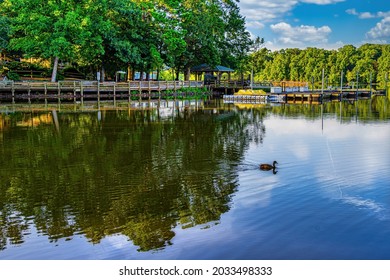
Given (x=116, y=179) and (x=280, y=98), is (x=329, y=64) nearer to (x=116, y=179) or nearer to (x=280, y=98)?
(x=280, y=98)

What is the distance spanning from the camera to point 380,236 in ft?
28.1

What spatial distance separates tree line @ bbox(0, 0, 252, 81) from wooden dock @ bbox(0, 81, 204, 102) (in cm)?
222

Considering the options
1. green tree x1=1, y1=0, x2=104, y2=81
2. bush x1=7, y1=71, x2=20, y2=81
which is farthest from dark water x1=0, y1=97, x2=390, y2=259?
bush x1=7, y1=71, x2=20, y2=81

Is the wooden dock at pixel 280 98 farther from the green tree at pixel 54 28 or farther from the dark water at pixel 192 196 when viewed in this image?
the dark water at pixel 192 196

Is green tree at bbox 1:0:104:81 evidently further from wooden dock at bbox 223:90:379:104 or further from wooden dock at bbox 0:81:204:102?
wooden dock at bbox 223:90:379:104

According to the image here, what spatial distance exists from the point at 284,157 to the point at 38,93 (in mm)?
34684

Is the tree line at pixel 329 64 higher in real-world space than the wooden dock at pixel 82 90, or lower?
higher

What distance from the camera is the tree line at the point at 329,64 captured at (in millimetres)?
100875

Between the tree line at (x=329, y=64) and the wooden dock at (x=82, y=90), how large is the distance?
4444 cm

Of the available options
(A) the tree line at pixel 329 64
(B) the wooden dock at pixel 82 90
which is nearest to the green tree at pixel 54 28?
(B) the wooden dock at pixel 82 90

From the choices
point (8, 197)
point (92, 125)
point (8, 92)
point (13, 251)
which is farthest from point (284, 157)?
point (8, 92)

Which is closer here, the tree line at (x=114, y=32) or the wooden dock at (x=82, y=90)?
the tree line at (x=114, y=32)

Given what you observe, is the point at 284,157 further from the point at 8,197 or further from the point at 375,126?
the point at 375,126

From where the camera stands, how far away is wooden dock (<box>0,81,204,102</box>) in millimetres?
43853
